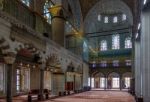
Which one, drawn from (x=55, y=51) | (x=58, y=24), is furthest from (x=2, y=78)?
(x=58, y=24)

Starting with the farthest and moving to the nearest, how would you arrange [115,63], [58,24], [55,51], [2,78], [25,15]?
[115,63] → [58,24] → [2,78] → [55,51] → [25,15]

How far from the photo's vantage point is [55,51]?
2327cm

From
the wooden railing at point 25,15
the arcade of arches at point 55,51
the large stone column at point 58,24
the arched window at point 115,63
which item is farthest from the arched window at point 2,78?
the arched window at point 115,63

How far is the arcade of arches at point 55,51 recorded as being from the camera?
1495cm

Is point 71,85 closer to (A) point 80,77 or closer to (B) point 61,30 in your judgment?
(A) point 80,77

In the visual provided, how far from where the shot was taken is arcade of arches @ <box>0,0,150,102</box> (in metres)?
14.9

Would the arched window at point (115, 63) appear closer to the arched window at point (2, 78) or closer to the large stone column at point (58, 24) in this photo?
the large stone column at point (58, 24)

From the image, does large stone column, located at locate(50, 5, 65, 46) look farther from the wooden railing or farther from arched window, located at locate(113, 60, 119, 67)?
arched window, located at locate(113, 60, 119, 67)

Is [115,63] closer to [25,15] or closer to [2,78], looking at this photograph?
[2,78]

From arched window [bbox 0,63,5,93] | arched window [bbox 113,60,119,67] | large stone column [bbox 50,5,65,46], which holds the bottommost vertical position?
arched window [bbox 0,63,5,93]

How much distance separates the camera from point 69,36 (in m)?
34.9

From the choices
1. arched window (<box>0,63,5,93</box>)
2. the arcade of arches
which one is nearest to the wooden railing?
the arcade of arches

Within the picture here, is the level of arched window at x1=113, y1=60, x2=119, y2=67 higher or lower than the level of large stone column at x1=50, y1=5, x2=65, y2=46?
lower

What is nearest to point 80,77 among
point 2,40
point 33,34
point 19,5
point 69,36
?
point 69,36
